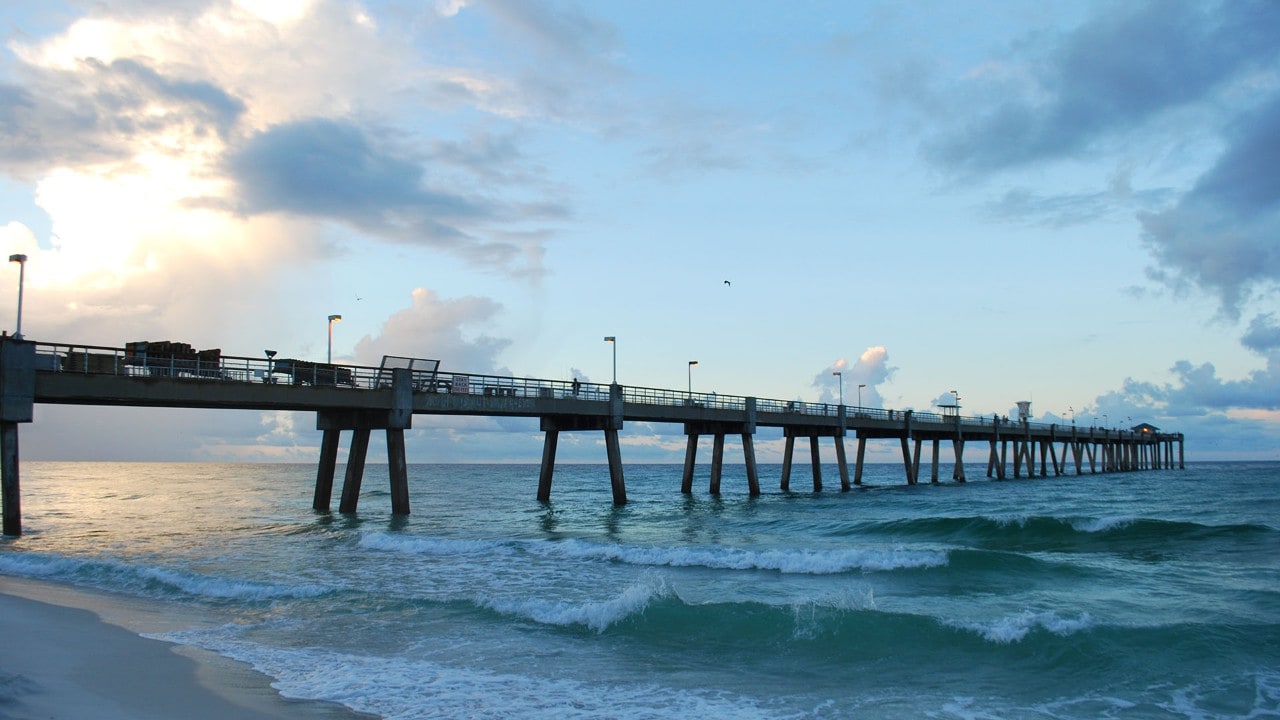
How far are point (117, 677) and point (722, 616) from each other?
9.40m

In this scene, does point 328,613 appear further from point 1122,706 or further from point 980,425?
point 980,425

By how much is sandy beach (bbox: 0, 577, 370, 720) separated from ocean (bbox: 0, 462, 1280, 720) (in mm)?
590

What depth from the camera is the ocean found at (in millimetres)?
10750

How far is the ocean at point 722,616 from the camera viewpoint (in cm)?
1075

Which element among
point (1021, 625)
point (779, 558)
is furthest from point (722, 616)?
point (779, 558)

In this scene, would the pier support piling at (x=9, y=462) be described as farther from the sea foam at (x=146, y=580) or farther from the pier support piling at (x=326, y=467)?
the pier support piling at (x=326, y=467)

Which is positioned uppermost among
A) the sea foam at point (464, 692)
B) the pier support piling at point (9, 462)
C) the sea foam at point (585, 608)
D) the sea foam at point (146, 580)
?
the pier support piling at point (9, 462)

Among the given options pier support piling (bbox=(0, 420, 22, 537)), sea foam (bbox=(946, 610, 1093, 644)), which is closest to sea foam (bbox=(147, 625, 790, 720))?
sea foam (bbox=(946, 610, 1093, 644))

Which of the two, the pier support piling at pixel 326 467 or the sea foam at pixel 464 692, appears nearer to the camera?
the sea foam at pixel 464 692

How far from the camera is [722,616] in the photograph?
593 inches

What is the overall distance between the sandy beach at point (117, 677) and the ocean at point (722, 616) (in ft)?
1.94

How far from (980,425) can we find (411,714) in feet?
257

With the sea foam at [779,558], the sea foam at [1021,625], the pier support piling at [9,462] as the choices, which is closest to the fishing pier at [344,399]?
the pier support piling at [9,462]

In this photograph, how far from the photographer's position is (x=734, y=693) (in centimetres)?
1084
